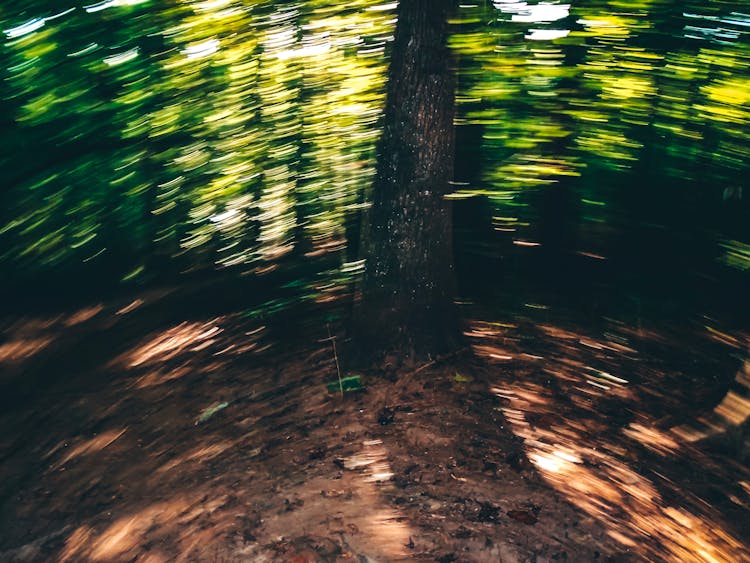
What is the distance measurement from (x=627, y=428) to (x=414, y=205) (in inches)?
75.0

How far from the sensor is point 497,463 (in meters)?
3.69

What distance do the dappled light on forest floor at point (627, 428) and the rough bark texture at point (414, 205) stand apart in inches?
25.3

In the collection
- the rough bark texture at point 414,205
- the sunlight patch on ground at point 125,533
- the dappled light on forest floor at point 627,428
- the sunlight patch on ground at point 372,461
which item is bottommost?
the dappled light on forest floor at point 627,428

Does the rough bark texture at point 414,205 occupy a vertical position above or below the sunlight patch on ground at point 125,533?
above

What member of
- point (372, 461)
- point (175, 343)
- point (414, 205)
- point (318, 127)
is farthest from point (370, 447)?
point (318, 127)

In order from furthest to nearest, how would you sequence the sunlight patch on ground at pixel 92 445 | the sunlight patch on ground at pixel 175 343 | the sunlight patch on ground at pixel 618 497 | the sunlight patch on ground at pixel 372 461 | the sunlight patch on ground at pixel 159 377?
the sunlight patch on ground at pixel 175 343 → the sunlight patch on ground at pixel 159 377 → the sunlight patch on ground at pixel 92 445 → the sunlight patch on ground at pixel 372 461 → the sunlight patch on ground at pixel 618 497

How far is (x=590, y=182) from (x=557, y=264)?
0.85 meters

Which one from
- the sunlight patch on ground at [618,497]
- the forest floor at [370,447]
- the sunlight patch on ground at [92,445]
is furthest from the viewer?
the sunlight patch on ground at [92,445]

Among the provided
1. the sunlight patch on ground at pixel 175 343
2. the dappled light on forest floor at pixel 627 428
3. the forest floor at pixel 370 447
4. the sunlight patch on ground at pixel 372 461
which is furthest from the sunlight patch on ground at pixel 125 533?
the dappled light on forest floor at pixel 627 428

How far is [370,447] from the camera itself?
12.6ft

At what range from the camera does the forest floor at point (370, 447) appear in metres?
3.24

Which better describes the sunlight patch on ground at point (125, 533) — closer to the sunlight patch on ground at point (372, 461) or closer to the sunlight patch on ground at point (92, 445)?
the sunlight patch on ground at point (92, 445)

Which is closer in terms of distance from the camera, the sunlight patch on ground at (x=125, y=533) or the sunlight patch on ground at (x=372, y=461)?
the sunlight patch on ground at (x=125, y=533)

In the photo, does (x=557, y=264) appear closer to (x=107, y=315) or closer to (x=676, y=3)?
(x=676, y=3)
